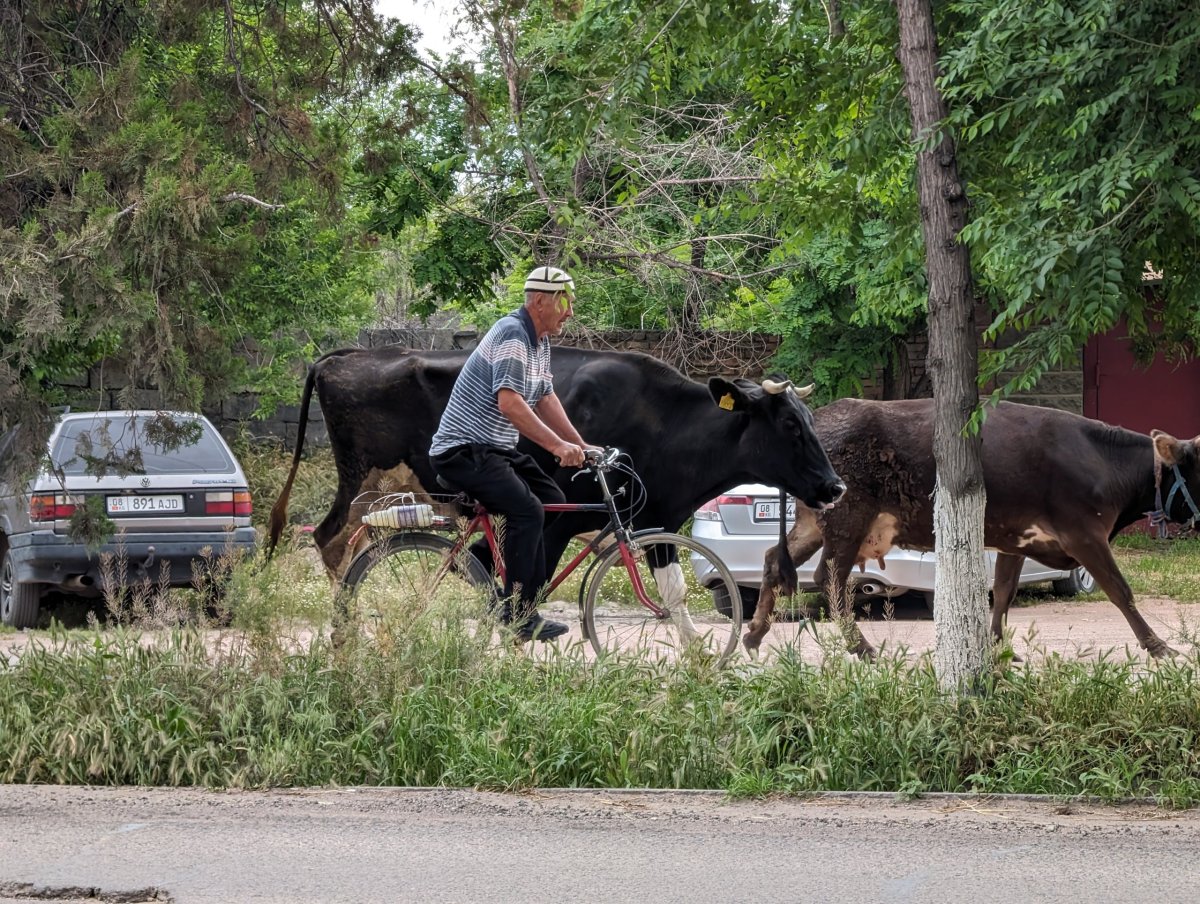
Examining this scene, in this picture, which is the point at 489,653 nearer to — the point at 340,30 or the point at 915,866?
the point at 915,866

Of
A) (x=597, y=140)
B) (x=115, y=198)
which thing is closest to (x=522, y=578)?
(x=115, y=198)

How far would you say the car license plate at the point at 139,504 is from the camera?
39.4ft

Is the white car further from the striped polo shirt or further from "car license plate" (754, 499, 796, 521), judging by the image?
the striped polo shirt

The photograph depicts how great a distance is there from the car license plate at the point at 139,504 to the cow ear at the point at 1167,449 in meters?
7.22

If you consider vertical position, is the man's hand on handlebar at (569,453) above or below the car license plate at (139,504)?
above

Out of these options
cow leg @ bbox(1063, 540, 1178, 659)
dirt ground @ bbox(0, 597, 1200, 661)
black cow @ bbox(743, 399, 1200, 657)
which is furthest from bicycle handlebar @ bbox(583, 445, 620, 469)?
cow leg @ bbox(1063, 540, 1178, 659)

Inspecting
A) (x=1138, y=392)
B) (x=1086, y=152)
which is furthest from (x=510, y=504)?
(x=1138, y=392)

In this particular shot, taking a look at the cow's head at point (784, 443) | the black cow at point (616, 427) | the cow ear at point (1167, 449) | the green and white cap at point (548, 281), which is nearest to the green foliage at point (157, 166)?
the black cow at point (616, 427)

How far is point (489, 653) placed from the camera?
23.4ft

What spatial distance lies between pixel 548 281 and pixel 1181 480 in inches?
181

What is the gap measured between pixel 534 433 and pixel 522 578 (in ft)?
2.46

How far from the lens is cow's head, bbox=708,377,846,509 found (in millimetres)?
8992

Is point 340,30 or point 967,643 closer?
point 967,643

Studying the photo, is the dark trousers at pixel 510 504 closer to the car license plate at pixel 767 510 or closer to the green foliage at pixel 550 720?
the green foliage at pixel 550 720
